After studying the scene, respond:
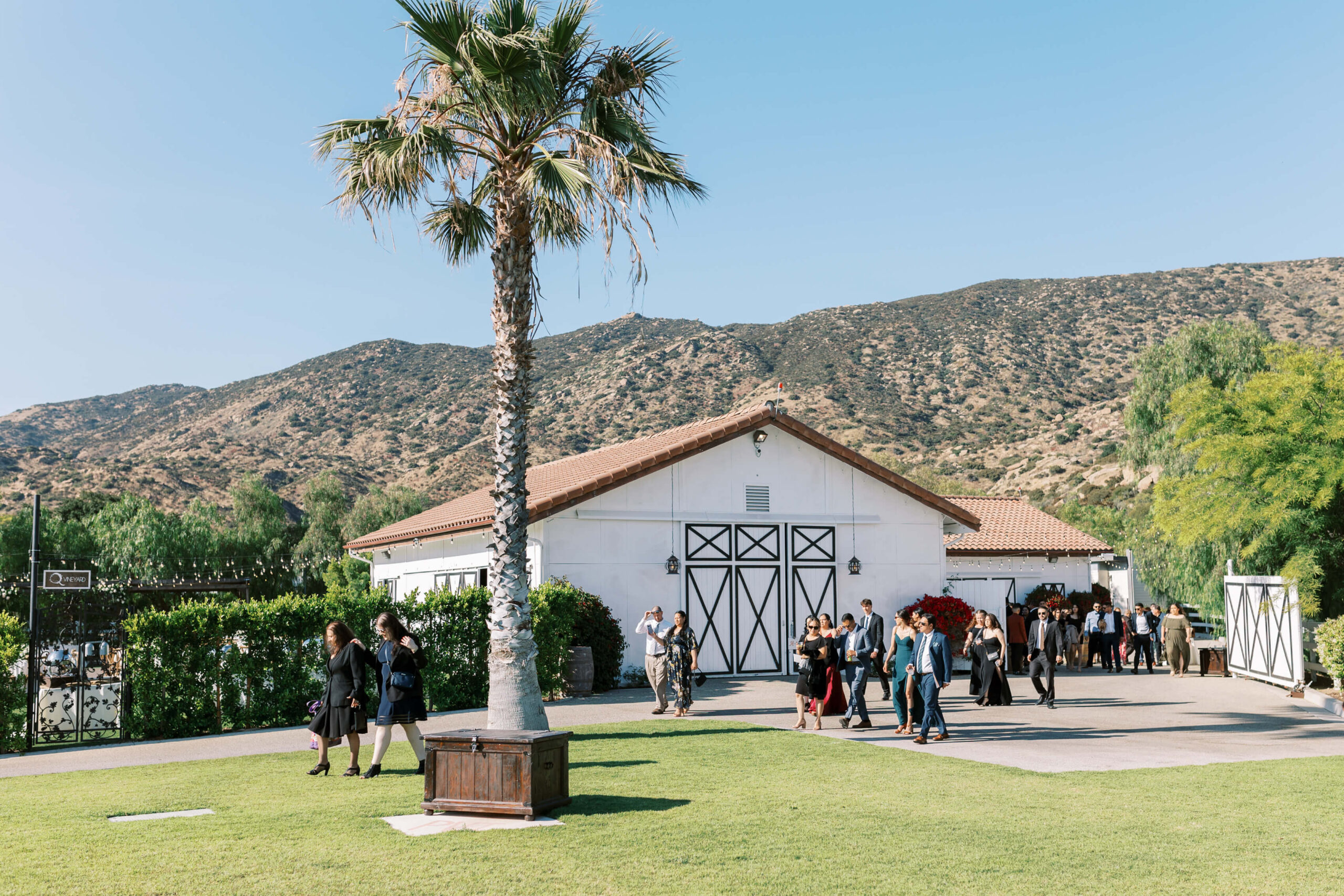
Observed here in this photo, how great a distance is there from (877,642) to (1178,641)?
401 inches

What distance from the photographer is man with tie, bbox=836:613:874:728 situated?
14812 mm

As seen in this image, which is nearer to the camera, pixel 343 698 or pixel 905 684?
pixel 343 698

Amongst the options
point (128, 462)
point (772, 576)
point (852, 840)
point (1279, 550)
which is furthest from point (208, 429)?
point (852, 840)

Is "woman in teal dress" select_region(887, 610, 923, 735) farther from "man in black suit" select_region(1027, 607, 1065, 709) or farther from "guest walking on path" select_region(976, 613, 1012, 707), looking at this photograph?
"man in black suit" select_region(1027, 607, 1065, 709)

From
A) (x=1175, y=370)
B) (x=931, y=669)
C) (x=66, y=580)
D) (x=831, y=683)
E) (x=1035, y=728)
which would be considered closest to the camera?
(x=931, y=669)

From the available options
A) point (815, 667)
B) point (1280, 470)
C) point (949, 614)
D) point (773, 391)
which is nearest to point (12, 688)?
point (815, 667)

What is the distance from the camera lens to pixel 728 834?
26.5ft

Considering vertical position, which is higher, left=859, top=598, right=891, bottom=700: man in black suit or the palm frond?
the palm frond

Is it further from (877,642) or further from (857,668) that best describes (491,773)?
(877,642)

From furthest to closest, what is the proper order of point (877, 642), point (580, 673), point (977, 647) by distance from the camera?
1. point (580, 673)
2. point (877, 642)
3. point (977, 647)

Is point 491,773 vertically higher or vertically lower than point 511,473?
lower

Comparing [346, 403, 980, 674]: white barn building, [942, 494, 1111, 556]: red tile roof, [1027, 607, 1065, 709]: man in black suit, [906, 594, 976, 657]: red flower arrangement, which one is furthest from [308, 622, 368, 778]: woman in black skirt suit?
[942, 494, 1111, 556]: red tile roof

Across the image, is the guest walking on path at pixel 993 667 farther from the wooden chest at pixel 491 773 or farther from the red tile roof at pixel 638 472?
the wooden chest at pixel 491 773

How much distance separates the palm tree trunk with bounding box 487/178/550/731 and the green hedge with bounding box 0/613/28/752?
6.39 metres
